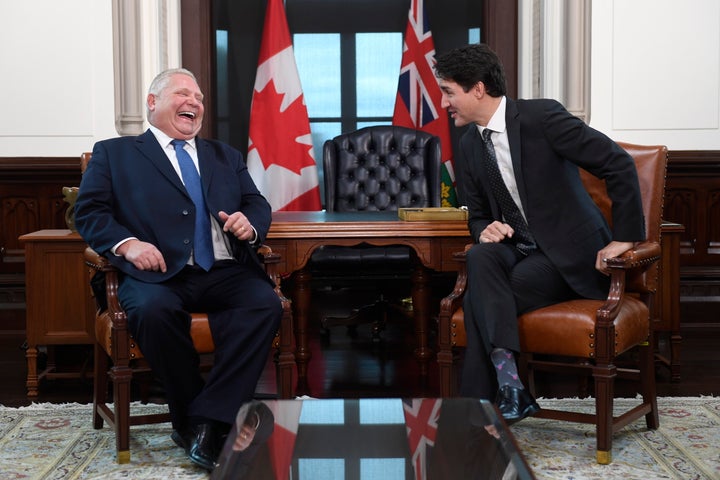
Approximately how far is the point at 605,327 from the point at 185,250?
4.59 feet

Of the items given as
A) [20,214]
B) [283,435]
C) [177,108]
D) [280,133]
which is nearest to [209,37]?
[280,133]

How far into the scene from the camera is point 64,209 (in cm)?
540

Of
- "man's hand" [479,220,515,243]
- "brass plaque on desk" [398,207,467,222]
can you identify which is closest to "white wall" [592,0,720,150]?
"brass plaque on desk" [398,207,467,222]

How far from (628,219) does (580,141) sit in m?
0.31

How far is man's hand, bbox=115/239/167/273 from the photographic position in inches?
118

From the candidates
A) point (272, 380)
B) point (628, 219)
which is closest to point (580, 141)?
point (628, 219)

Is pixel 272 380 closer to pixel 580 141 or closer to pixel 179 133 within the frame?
pixel 179 133

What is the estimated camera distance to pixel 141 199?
317 cm

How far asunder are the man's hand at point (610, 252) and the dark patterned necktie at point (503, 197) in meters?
0.27

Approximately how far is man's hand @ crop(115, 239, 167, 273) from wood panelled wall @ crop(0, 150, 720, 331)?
95.3 inches

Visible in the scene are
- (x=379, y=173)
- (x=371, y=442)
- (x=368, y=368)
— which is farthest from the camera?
(x=379, y=173)

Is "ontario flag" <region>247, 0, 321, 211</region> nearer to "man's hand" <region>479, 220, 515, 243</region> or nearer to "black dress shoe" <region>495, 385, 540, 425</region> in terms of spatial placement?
"man's hand" <region>479, 220, 515, 243</region>

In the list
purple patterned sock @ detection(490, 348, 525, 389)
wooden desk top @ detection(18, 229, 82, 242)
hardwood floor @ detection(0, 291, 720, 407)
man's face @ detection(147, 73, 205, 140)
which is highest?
man's face @ detection(147, 73, 205, 140)

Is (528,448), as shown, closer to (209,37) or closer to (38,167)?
(38,167)
